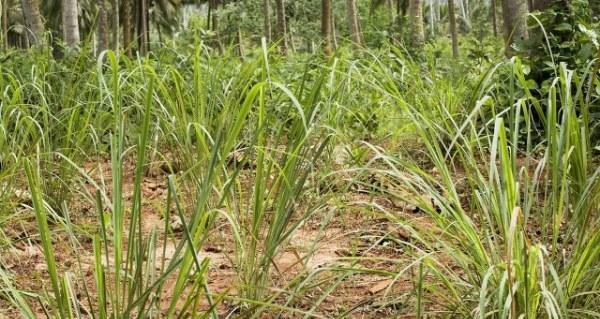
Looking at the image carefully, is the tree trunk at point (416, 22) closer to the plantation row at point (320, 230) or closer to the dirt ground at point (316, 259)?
the dirt ground at point (316, 259)

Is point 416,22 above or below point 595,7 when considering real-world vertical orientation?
below

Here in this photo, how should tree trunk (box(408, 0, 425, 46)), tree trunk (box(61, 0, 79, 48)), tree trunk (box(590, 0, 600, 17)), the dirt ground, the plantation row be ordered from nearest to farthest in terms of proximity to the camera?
1. the plantation row
2. the dirt ground
3. tree trunk (box(590, 0, 600, 17))
4. tree trunk (box(61, 0, 79, 48))
5. tree trunk (box(408, 0, 425, 46))

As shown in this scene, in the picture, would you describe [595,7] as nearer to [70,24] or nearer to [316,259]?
[316,259]

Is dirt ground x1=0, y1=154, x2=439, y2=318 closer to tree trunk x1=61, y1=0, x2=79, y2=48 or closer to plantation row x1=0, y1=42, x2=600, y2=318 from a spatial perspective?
plantation row x1=0, y1=42, x2=600, y2=318

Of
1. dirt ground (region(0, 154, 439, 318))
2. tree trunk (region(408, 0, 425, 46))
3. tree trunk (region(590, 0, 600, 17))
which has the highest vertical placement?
tree trunk (region(590, 0, 600, 17))

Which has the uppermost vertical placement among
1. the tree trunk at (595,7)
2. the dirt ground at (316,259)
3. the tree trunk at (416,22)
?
the tree trunk at (595,7)

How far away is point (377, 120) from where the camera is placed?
15.5 feet

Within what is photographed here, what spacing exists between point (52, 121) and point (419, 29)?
6.45 metres

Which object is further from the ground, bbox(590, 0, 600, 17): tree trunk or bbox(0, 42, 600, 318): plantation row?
bbox(590, 0, 600, 17): tree trunk

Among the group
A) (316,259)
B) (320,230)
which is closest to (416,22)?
(316,259)

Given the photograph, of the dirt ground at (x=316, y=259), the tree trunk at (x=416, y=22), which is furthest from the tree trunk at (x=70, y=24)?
the dirt ground at (x=316, y=259)

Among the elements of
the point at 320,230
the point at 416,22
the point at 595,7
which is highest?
the point at 595,7

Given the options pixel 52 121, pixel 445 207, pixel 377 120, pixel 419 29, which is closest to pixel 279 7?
pixel 419 29

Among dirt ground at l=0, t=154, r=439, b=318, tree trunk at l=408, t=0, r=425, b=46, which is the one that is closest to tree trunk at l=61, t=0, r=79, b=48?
tree trunk at l=408, t=0, r=425, b=46
